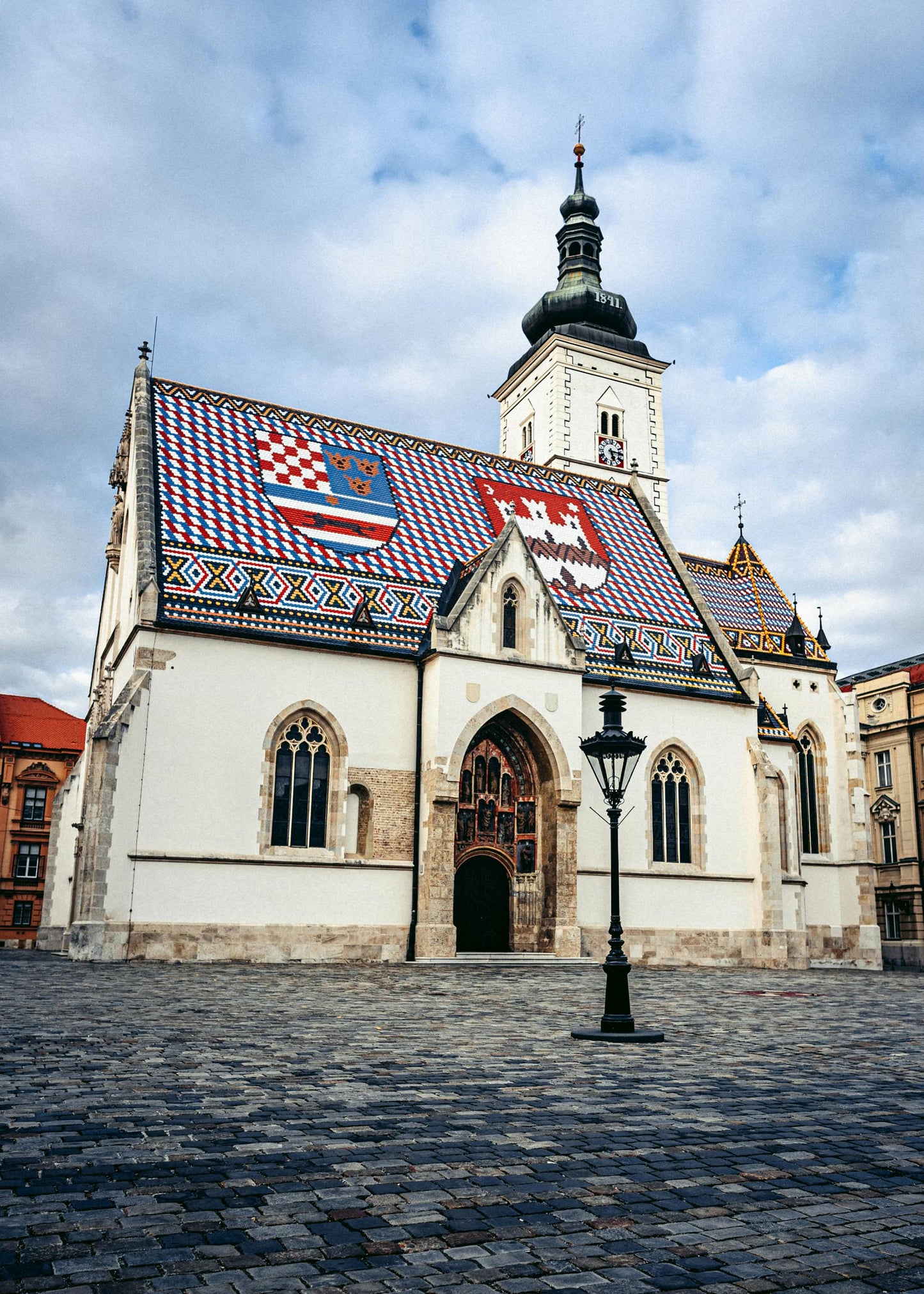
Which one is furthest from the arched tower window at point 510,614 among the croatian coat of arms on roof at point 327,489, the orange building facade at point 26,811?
the orange building facade at point 26,811

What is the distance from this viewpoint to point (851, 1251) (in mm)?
4266

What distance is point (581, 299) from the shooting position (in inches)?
2013

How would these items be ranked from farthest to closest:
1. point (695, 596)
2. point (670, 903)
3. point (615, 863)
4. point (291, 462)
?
1. point (695, 596)
2. point (291, 462)
3. point (670, 903)
4. point (615, 863)

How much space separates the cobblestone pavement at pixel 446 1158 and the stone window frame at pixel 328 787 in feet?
36.2

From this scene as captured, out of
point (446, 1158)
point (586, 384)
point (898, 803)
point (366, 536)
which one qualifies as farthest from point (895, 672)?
point (446, 1158)

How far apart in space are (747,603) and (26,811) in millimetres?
35361

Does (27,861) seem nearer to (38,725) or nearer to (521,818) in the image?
(38,725)

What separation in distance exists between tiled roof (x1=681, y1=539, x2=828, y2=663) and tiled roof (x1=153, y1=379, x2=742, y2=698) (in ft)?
14.2

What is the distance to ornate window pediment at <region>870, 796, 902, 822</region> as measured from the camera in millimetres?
48438

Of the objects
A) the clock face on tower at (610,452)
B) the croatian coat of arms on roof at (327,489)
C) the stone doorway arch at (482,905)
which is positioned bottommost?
the stone doorway arch at (482,905)

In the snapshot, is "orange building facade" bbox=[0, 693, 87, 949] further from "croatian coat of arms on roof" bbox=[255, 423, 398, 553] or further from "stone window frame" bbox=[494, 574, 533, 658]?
"stone window frame" bbox=[494, 574, 533, 658]

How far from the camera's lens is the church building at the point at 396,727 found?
73.4ft

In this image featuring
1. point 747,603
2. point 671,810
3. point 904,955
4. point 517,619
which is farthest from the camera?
point 904,955

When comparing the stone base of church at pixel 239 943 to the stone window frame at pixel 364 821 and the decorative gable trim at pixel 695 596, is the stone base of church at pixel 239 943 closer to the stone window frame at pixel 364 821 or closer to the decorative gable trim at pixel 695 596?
the stone window frame at pixel 364 821
